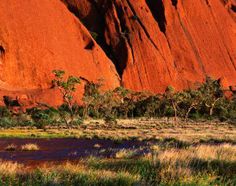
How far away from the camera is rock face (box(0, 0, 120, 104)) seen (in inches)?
3770

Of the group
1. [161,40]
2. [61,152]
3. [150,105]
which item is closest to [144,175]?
[61,152]

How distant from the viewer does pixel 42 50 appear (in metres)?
102

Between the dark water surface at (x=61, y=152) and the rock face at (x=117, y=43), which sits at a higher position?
the rock face at (x=117, y=43)

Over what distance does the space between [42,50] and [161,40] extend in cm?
4299

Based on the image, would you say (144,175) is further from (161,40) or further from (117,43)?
(161,40)

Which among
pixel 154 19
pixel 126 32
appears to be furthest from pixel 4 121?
pixel 154 19

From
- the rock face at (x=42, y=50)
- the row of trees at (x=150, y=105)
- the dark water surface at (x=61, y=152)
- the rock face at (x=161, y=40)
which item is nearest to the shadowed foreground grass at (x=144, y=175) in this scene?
the dark water surface at (x=61, y=152)

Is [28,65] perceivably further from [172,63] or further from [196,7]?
[196,7]

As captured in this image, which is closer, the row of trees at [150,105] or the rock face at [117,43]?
the row of trees at [150,105]

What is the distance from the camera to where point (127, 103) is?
95625 millimetres

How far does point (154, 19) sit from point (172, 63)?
15.9 meters

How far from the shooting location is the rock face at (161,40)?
122 metres

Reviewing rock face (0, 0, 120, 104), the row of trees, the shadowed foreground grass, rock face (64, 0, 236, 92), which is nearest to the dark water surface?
the shadowed foreground grass

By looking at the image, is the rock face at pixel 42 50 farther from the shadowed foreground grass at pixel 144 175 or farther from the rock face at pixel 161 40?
the shadowed foreground grass at pixel 144 175
